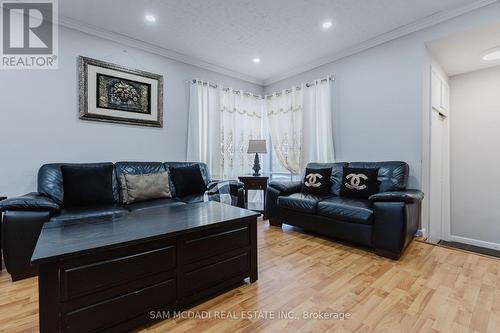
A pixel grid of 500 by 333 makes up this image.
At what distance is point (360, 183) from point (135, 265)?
2559 millimetres

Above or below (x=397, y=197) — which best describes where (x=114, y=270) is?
below

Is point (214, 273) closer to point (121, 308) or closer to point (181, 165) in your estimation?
point (121, 308)

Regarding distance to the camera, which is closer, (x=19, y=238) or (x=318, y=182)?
(x=19, y=238)

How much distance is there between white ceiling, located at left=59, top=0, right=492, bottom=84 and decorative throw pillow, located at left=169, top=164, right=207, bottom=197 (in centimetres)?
181

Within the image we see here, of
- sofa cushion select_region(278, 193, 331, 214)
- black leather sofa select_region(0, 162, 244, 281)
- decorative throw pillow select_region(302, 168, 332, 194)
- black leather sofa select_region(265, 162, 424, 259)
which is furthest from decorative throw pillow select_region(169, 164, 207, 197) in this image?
decorative throw pillow select_region(302, 168, 332, 194)

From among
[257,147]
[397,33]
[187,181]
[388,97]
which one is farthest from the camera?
[257,147]

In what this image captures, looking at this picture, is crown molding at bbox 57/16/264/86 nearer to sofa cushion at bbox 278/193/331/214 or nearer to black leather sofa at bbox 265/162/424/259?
black leather sofa at bbox 265/162/424/259

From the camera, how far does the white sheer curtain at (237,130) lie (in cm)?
419

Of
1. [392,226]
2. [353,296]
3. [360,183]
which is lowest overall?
[353,296]

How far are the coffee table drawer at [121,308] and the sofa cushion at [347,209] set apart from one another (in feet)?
6.23

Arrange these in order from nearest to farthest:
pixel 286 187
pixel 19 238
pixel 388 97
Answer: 1. pixel 19 238
2. pixel 388 97
3. pixel 286 187

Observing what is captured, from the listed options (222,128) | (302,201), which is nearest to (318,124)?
(302,201)

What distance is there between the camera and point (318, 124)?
385 cm

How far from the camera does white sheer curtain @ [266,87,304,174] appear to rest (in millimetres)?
4184
